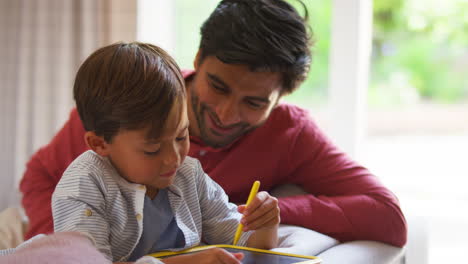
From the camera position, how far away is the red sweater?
153 centimetres

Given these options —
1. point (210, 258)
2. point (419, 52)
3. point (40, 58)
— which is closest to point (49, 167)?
point (210, 258)

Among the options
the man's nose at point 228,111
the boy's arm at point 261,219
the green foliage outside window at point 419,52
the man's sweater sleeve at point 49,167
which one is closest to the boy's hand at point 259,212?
the boy's arm at point 261,219

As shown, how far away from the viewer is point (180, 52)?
2.77m

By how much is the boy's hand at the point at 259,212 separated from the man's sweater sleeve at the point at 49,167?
626mm

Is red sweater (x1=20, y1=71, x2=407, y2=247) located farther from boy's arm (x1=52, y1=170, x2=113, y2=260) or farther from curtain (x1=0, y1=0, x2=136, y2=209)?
curtain (x1=0, y1=0, x2=136, y2=209)

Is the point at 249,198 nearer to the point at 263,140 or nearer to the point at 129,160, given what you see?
the point at 129,160

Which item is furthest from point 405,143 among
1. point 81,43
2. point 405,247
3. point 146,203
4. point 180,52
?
point 146,203

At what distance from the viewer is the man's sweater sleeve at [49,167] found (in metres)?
1.63

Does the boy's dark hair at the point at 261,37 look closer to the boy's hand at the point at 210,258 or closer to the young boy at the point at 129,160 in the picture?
the young boy at the point at 129,160

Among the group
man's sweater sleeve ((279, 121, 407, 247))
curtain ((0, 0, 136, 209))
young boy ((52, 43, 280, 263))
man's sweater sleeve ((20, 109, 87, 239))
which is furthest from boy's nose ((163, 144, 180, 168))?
curtain ((0, 0, 136, 209))

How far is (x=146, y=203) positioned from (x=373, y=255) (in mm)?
590

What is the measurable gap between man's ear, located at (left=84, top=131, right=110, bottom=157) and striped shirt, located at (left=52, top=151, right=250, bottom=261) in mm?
12

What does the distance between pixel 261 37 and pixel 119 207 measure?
0.53 metres

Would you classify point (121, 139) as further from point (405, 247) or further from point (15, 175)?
point (15, 175)
